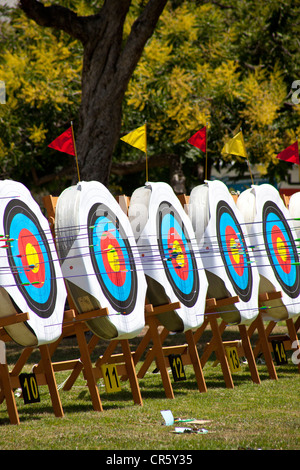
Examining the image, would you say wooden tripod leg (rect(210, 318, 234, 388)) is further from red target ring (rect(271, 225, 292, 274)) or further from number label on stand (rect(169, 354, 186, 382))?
red target ring (rect(271, 225, 292, 274))

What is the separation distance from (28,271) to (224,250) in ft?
8.22

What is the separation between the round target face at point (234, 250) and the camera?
7406mm

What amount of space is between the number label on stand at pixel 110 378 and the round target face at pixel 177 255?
39.7 inches

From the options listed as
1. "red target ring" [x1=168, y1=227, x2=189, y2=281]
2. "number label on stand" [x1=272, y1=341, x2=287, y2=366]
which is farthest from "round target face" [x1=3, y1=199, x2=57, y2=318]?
"number label on stand" [x1=272, y1=341, x2=287, y2=366]

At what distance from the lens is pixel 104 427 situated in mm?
5164

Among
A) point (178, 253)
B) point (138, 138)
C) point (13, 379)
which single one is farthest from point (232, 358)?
point (13, 379)

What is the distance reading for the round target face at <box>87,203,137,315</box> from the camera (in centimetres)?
609

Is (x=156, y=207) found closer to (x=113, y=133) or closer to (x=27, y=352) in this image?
(x=27, y=352)

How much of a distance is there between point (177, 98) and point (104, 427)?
32.1ft

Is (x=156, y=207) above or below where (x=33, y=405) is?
above

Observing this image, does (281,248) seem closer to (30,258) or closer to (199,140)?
(199,140)

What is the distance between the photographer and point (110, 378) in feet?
20.0
